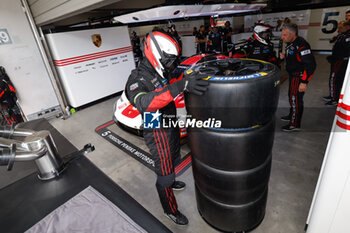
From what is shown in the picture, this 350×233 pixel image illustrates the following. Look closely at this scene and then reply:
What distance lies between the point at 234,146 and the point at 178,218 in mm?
1080

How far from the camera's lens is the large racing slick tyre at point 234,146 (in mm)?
1222

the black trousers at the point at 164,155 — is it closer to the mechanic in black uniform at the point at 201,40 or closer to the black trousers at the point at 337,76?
the black trousers at the point at 337,76

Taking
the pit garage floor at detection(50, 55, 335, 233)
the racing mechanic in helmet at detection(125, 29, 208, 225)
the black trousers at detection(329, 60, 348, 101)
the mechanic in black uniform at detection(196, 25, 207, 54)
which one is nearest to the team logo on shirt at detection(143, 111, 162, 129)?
the racing mechanic in helmet at detection(125, 29, 208, 225)

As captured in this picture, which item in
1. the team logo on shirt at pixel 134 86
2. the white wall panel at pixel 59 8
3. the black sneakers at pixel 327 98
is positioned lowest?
the black sneakers at pixel 327 98

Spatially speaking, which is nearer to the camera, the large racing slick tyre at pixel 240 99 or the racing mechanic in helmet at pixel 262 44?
the large racing slick tyre at pixel 240 99

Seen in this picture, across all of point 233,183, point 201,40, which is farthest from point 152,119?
point 201,40

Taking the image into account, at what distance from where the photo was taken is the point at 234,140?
1220mm

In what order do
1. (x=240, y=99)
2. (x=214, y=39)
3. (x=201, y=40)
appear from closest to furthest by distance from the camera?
(x=240, y=99), (x=214, y=39), (x=201, y=40)

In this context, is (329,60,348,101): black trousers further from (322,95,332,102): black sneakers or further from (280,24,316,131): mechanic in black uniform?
(280,24,316,131): mechanic in black uniform

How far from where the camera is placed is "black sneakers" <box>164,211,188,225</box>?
1.86 meters

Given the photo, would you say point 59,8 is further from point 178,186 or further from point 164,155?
point 178,186

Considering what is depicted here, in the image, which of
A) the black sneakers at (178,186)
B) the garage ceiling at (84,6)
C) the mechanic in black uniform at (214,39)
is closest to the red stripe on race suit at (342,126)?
the black sneakers at (178,186)

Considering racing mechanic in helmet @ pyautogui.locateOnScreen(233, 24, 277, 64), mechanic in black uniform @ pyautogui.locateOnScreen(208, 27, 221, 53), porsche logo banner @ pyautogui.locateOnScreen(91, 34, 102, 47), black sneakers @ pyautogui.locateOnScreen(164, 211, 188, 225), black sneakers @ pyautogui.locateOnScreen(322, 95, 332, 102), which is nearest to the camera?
black sneakers @ pyautogui.locateOnScreen(164, 211, 188, 225)

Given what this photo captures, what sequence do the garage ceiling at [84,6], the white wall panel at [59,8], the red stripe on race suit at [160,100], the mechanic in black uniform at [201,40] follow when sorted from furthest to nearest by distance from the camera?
the mechanic in black uniform at [201,40] → the garage ceiling at [84,6] → the white wall panel at [59,8] → the red stripe on race suit at [160,100]
